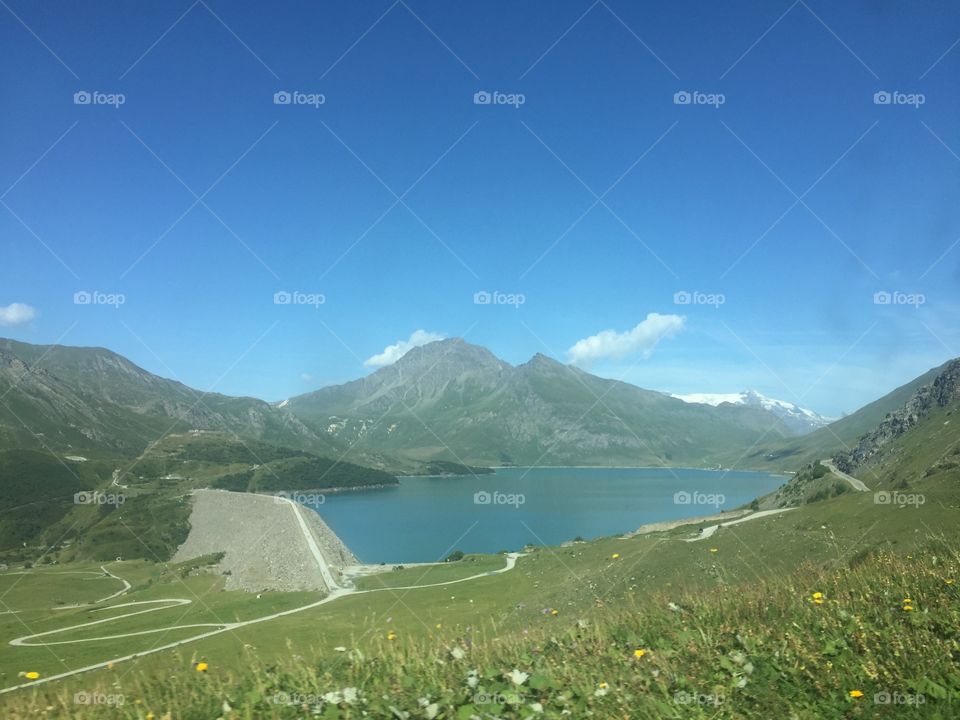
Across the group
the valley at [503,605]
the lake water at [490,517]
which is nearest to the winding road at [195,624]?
the valley at [503,605]

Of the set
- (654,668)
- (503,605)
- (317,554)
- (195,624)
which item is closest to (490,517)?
(317,554)

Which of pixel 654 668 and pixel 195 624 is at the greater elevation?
pixel 654 668

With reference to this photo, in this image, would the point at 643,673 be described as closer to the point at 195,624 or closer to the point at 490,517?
the point at 195,624

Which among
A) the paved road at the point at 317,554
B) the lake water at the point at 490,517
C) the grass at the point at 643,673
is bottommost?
the lake water at the point at 490,517

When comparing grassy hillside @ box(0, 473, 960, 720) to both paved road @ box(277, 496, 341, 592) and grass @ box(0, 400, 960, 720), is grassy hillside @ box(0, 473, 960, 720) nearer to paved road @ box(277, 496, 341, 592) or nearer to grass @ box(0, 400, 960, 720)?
grass @ box(0, 400, 960, 720)

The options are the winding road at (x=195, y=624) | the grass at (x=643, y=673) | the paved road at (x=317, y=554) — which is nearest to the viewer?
the grass at (x=643, y=673)

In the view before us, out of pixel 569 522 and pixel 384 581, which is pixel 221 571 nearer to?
pixel 384 581

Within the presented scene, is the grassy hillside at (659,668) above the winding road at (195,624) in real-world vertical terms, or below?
above

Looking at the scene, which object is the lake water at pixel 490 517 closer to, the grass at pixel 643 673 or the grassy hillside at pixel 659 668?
the grassy hillside at pixel 659 668

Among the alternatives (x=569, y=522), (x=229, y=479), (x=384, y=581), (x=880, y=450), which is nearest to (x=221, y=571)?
(x=384, y=581)

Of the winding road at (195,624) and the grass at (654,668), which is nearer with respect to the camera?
the grass at (654,668)

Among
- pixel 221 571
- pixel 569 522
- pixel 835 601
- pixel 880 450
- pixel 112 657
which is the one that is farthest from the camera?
pixel 569 522
